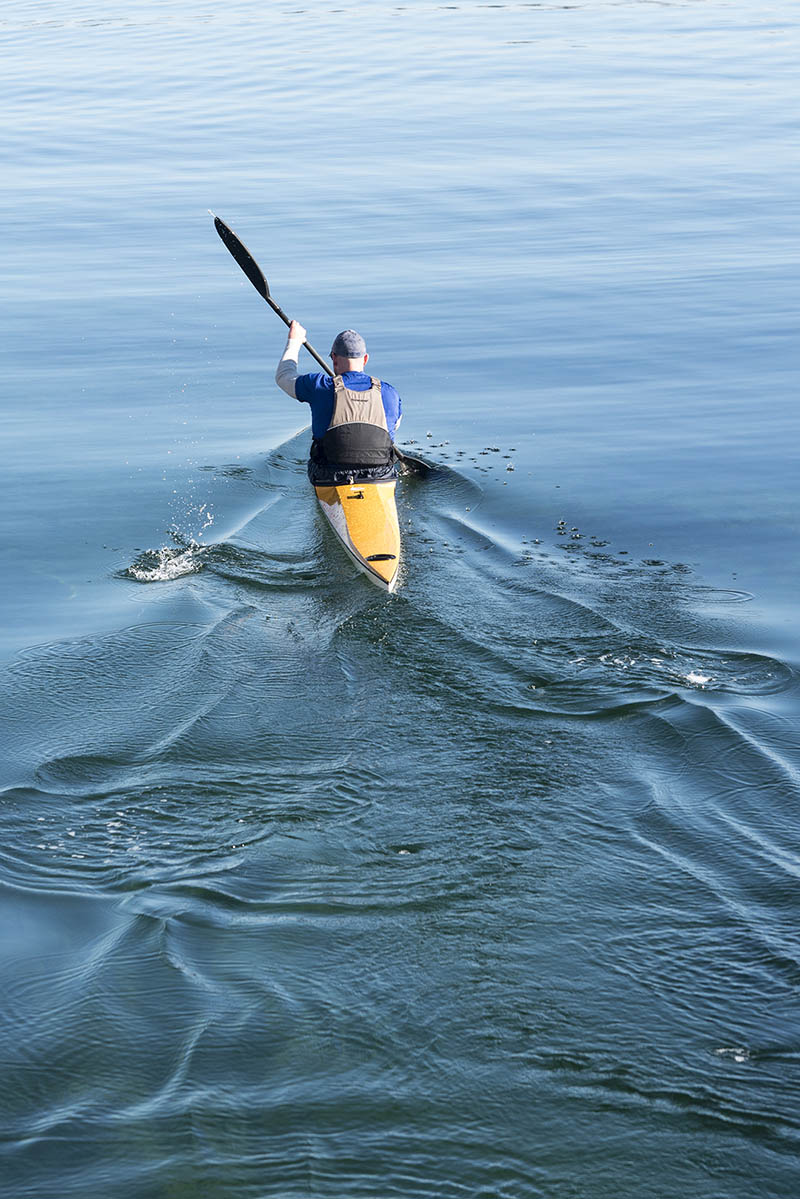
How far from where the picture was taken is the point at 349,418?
11.0 m

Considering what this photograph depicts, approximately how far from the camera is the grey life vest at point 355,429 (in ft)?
36.1

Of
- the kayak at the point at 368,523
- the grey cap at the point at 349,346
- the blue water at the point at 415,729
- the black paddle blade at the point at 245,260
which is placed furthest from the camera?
the black paddle blade at the point at 245,260

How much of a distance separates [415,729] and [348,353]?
4.58m

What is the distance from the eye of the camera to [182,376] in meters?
16.2

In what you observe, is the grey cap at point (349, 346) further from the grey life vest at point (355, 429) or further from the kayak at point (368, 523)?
the kayak at point (368, 523)

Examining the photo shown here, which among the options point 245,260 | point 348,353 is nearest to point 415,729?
point 348,353

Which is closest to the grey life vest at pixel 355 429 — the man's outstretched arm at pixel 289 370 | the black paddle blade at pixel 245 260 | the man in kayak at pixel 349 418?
the man in kayak at pixel 349 418

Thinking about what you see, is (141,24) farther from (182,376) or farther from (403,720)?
(403,720)

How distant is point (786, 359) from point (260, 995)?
503 inches

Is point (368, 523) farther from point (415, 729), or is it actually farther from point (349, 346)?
point (415, 729)

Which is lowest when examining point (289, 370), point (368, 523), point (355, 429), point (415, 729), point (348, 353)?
point (415, 729)

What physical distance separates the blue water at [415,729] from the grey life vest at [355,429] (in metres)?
0.76

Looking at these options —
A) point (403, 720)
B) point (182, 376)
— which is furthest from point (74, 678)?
point (182, 376)

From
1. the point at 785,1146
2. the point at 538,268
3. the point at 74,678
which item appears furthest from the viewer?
the point at 538,268
